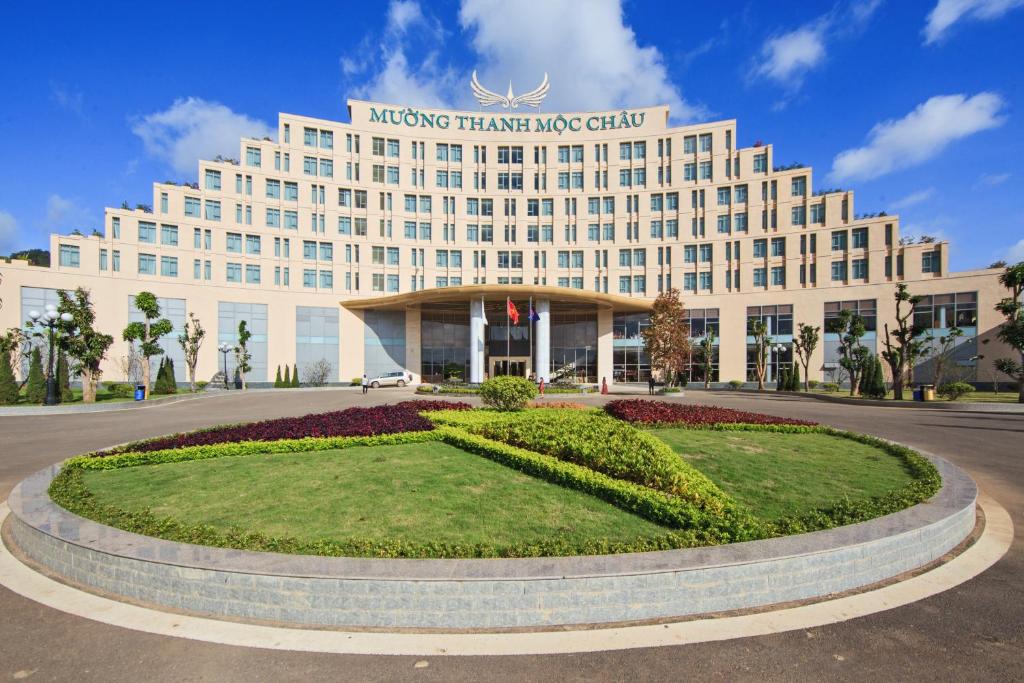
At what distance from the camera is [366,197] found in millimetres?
47094

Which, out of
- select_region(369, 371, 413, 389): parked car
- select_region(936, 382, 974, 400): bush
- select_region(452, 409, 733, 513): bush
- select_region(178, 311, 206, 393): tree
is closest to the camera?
select_region(452, 409, 733, 513): bush

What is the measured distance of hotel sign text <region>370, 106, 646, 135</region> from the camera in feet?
158

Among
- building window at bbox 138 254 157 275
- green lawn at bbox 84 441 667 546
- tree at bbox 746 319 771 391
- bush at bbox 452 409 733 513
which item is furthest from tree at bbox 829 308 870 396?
building window at bbox 138 254 157 275

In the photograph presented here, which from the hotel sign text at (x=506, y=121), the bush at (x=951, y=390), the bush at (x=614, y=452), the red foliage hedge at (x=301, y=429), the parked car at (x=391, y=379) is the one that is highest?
the hotel sign text at (x=506, y=121)

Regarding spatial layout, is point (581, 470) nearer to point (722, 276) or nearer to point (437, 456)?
point (437, 456)

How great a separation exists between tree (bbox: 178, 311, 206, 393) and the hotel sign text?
24.9m

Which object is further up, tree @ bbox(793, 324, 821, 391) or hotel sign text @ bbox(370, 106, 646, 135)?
hotel sign text @ bbox(370, 106, 646, 135)

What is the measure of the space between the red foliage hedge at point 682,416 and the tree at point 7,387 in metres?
28.0

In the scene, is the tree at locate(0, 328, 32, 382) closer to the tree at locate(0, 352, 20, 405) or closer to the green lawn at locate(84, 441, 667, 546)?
the tree at locate(0, 352, 20, 405)

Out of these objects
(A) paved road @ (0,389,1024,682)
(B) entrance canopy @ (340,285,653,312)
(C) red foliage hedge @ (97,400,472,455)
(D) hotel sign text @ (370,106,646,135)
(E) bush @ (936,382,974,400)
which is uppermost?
(D) hotel sign text @ (370,106,646,135)

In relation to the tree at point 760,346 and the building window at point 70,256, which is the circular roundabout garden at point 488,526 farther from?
the building window at point 70,256

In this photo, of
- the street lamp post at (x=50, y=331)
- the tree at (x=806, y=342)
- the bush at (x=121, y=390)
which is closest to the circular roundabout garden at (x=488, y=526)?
the street lamp post at (x=50, y=331)

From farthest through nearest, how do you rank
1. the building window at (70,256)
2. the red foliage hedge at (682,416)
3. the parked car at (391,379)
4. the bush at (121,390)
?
the parked car at (391,379) → the building window at (70,256) → the bush at (121,390) → the red foliage hedge at (682,416)

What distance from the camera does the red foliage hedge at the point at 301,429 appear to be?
1083 cm
